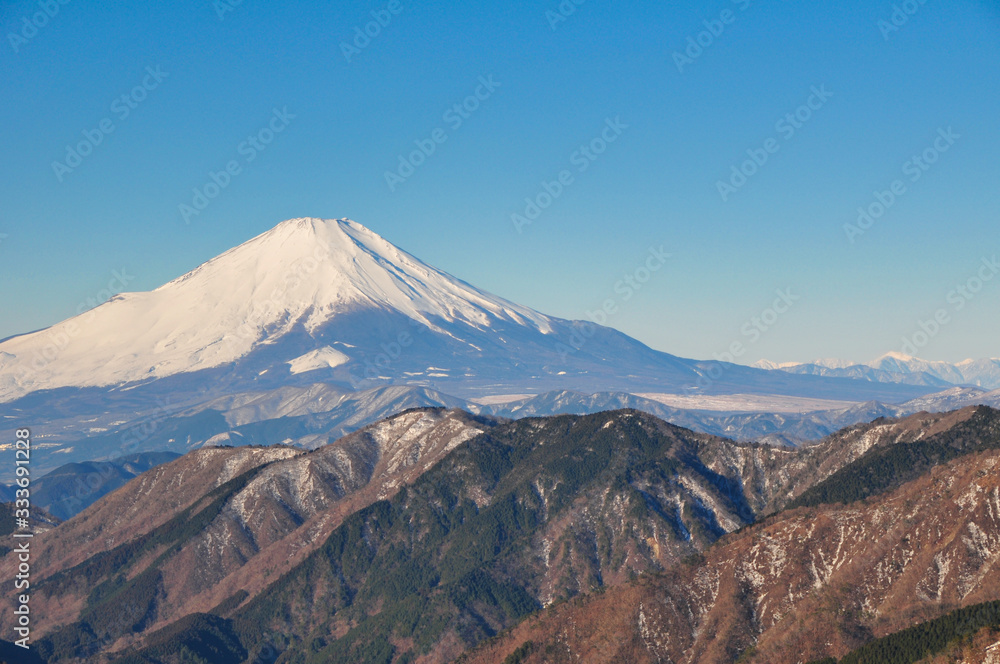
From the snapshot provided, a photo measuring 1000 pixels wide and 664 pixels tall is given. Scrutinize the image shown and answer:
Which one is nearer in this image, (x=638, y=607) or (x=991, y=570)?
(x=991, y=570)

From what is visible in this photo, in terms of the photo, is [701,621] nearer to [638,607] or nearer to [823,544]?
[638,607]

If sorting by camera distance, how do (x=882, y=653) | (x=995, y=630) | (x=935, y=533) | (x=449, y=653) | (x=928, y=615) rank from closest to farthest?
(x=995, y=630), (x=882, y=653), (x=928, y=615), (x=935, y=533), (x=449, y=653)

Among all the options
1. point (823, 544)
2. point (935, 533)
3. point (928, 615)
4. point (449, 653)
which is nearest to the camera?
point (928, 615)

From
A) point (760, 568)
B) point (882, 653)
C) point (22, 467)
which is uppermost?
point (22, 467)

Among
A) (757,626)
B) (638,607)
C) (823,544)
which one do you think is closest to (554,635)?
(638,607)

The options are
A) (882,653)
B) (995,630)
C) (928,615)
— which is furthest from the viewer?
(928,615)

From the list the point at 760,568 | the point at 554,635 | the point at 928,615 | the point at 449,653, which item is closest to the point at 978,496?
the point at 928,615

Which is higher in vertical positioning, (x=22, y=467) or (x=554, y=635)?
(x=22, y=467)

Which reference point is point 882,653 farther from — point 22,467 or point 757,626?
point 22,467

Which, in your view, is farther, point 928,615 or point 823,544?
point 823,544
